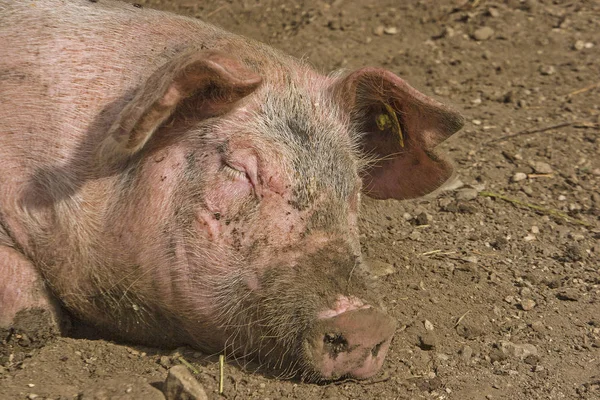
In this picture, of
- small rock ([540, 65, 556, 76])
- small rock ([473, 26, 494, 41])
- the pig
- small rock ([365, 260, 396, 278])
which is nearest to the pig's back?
the pig

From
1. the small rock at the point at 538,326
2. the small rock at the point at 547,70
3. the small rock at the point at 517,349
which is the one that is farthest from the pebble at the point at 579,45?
the small rock at the point at 517,349

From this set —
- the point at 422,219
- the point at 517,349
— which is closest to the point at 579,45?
the point at 422,219

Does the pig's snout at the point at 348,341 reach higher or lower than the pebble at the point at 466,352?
higher

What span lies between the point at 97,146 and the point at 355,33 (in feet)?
13.7

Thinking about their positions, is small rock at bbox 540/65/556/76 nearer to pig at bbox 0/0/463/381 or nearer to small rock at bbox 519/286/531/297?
small rock at bbox 519/286/531/297

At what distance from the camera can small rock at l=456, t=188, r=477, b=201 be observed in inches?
218

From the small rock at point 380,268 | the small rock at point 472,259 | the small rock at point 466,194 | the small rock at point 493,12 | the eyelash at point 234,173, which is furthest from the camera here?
the small rock at point 493,12

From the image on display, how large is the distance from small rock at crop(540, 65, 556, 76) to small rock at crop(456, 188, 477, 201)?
1.94m

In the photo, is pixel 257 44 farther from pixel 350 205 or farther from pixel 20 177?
pixel 20 177

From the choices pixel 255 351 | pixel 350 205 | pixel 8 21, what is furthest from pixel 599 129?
pixel 8 21

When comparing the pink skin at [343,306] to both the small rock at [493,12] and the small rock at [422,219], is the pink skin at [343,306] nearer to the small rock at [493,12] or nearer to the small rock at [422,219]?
the small rock at [422,219]

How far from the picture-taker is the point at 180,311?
382 cm

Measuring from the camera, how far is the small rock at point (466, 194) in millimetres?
5543

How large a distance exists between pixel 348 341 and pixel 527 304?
150cm
